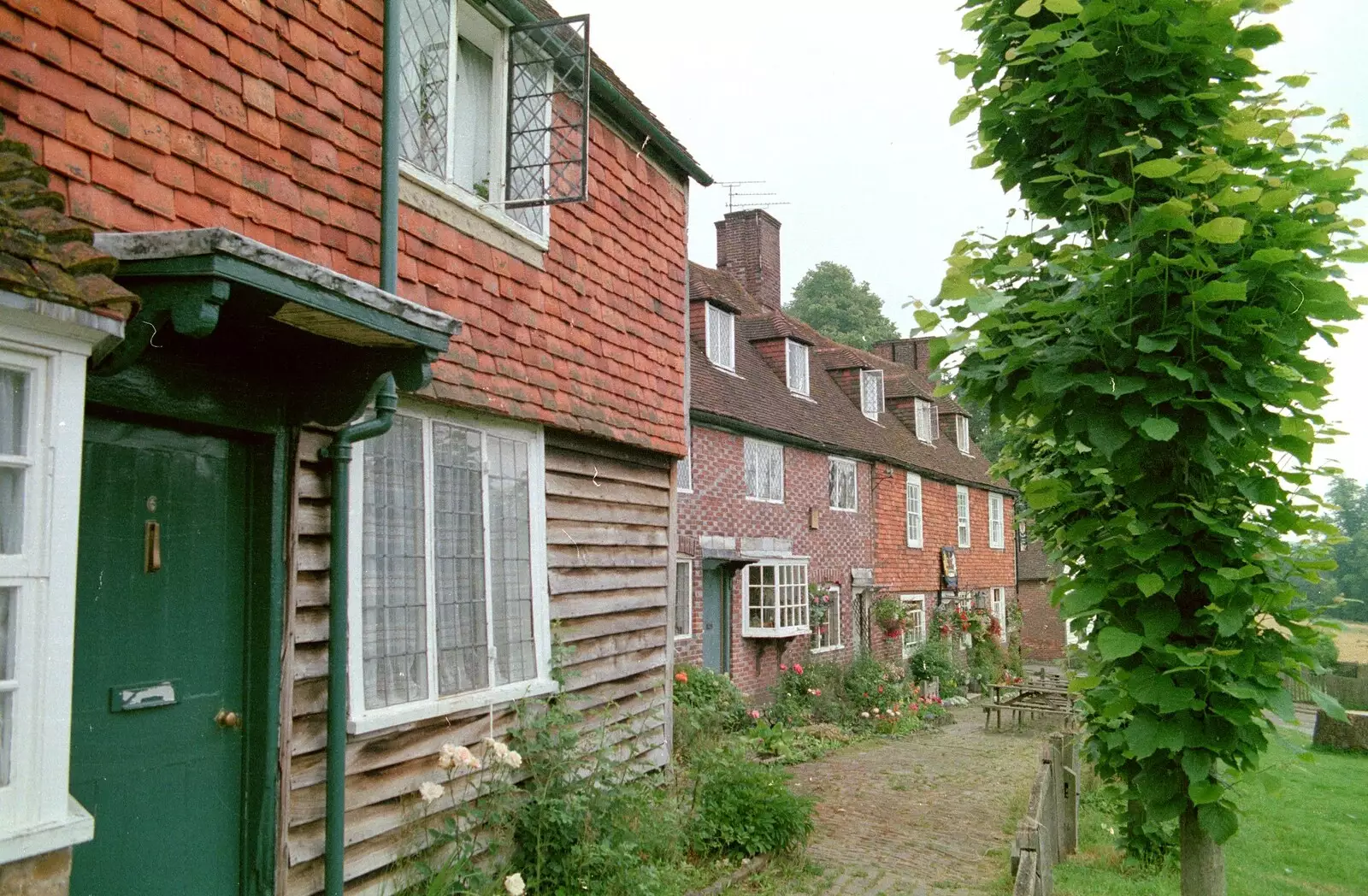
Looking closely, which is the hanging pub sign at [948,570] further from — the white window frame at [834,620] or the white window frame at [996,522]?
the white window frame at [834,620]

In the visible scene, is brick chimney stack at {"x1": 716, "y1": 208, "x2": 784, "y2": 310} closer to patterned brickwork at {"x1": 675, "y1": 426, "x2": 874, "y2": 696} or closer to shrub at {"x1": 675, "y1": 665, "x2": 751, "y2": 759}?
patterned brickwork at {"x1": 675, "y1": 426, "x2": 874, "y2": 696}

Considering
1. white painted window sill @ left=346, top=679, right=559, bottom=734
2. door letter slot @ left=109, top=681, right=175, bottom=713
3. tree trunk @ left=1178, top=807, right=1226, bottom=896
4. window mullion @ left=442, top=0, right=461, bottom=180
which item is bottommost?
tree trunk @ left=1178, top=807, right=1226, bottom=896

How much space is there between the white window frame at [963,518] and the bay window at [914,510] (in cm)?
353

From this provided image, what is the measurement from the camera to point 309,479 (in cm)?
498

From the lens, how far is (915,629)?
25.2 m

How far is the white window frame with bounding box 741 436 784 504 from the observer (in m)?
17.7

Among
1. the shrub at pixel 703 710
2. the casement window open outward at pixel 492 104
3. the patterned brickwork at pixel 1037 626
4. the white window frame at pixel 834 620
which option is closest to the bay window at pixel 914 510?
the white window frame at pixel 834 620

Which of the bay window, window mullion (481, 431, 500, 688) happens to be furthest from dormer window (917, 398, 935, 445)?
window mullion (481, 431, 500, 688)

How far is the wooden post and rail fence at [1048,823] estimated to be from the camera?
5320 mm

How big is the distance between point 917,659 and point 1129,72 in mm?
20896

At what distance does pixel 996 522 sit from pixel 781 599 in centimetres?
1681

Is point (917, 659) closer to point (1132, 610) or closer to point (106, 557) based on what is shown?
point (1132, 610)

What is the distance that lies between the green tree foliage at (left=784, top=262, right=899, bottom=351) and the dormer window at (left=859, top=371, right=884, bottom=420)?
2870cm

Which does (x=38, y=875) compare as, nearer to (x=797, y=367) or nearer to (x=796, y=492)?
(x=796, y=492)
